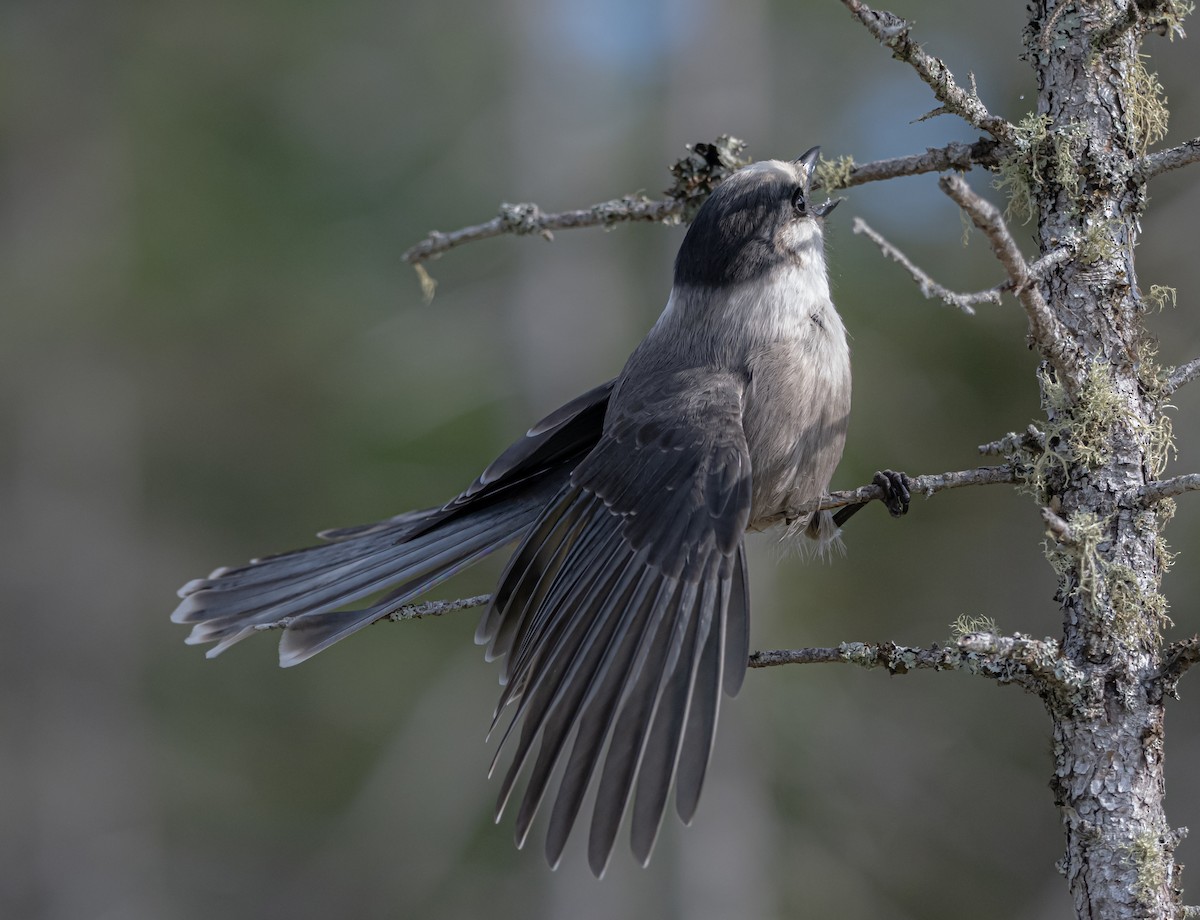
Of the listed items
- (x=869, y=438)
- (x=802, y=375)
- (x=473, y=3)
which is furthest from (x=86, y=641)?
(x=802, y=375)

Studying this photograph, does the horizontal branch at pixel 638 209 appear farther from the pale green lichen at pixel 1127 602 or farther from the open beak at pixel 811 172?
the pale green lichen at pixel 1127 602

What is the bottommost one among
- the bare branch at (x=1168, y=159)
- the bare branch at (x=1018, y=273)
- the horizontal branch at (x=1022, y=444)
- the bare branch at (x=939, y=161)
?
the horizontal branch at (x=1022, y=444)

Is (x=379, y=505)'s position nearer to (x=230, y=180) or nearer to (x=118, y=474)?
(x=230, y=180)

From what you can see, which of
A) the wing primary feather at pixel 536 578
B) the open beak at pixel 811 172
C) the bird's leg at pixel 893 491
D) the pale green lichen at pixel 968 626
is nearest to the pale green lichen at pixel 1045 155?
the bird's leg at pixel 893 491

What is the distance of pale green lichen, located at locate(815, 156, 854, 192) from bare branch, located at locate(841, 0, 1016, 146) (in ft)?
1.64

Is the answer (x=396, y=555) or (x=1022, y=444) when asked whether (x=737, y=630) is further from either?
(x=396, y=555)

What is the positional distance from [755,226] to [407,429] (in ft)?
15.5

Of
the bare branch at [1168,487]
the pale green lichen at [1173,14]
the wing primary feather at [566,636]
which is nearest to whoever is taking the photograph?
the bare branch at [1168,487]

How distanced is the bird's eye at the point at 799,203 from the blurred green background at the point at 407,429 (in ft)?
0.83

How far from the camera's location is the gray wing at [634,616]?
2064 mm

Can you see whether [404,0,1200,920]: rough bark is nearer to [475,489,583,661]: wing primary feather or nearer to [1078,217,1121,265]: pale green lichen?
[1078,217,1121,265]: pale green lichen

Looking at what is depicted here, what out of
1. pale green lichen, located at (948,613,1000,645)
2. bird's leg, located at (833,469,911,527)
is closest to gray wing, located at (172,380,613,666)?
bird's leg, located at (833,469,911,527)

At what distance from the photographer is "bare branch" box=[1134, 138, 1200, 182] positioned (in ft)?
6.38

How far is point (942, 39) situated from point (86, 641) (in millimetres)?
8994
